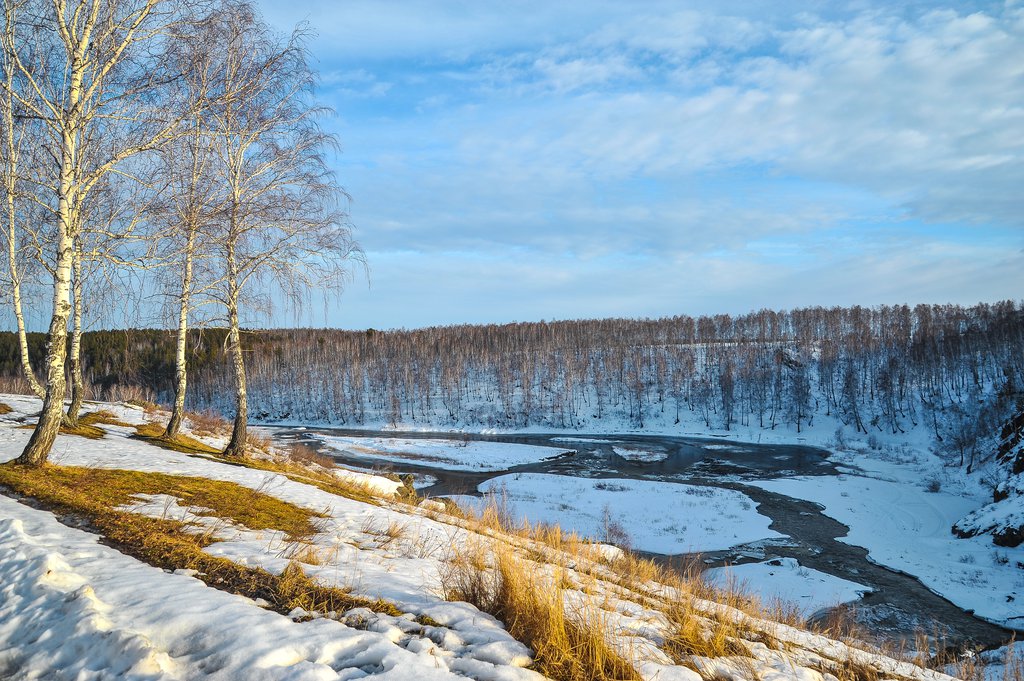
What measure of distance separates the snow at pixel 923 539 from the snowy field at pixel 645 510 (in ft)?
14.9

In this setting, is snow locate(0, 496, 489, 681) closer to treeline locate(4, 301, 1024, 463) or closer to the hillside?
the hillside

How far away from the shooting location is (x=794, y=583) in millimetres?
17219

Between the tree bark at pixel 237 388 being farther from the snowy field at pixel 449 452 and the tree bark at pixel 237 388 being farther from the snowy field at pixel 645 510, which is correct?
the snowy field at pixel 449 452

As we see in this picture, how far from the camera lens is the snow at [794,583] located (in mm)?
15812

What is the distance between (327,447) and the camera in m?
49.2

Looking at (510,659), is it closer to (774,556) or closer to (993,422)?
(774,556)

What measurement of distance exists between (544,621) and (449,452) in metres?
46.9

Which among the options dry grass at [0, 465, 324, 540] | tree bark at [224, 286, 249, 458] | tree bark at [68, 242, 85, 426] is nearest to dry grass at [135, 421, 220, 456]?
tree bark at [224, 286, 249, 458]

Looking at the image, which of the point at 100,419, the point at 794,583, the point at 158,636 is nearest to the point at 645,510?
the point at 794,583

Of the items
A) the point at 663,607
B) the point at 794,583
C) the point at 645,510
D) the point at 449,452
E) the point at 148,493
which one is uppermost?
the point at 148,493

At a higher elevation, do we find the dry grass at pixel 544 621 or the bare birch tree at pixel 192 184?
the bare birch tree at pixel 192 184

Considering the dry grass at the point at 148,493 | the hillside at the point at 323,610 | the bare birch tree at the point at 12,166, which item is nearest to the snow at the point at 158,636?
the hillside at the point at 323,610

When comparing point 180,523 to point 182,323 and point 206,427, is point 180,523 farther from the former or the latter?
point 206,427

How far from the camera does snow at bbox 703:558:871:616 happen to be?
51.9 ft
